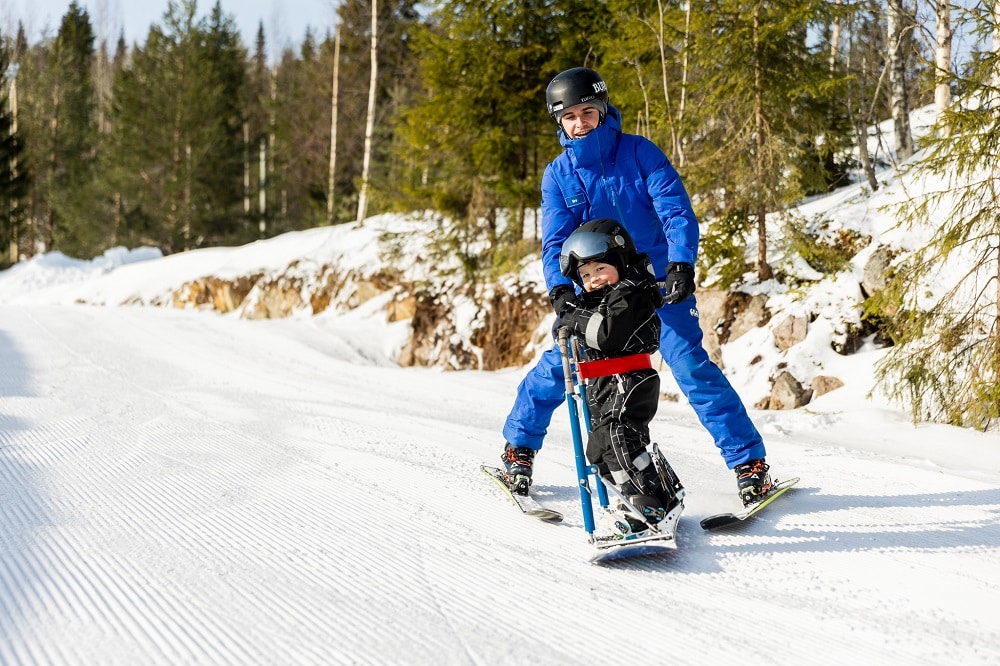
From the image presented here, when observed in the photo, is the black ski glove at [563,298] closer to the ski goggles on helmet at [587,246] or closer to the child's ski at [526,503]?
the ski goggles on helmet at [587,246]

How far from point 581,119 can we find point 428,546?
2.05 m

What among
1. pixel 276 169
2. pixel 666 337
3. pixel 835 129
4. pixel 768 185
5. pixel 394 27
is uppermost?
pixel 394 27

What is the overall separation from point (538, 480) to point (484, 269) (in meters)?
8.89

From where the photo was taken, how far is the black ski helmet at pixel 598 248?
2885 mm

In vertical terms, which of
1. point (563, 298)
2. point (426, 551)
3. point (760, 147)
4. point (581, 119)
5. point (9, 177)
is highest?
point (9, 177)

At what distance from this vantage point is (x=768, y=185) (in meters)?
7.75

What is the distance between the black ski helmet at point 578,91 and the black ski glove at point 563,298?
0.79 meters

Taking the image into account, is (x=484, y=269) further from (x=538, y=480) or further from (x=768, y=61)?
(x=538, y=480)

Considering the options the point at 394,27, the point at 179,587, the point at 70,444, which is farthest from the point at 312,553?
the point at 394,27

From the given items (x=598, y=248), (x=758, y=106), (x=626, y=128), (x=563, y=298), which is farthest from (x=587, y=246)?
(x=626, y=128)

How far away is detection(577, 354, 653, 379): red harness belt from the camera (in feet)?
9.46

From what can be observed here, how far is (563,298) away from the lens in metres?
3.07

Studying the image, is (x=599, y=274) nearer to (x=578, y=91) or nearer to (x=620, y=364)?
(x=620, y=364)

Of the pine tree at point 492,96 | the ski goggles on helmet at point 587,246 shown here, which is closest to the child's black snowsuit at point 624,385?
the ski goggles on helmet at point 587,246
